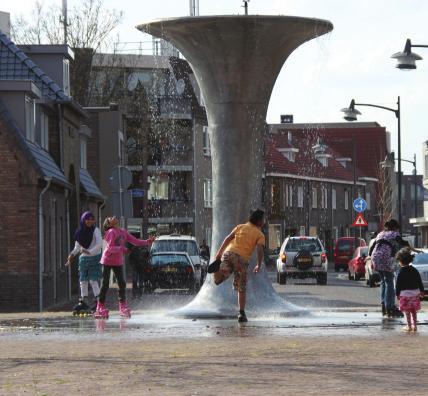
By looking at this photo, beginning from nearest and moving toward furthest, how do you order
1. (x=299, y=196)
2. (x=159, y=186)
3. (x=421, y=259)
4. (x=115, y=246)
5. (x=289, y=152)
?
1. (x=115, y=246)
2. (x=421, y=259)
3. (x=159, y=186)
4. (x=299, y=196)
5. (x=289, y=152)

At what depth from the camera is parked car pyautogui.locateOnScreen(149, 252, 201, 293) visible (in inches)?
1575

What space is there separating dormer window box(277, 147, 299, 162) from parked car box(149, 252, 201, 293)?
207 ft

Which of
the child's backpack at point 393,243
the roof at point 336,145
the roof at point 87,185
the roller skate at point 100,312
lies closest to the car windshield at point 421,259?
the roof at point 87,185

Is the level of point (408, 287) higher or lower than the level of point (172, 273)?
higher

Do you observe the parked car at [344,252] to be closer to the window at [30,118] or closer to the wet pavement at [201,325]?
the window at [30,118]

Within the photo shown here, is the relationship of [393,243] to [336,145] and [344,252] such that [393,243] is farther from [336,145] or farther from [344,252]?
[336,145]

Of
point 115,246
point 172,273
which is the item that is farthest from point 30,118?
point 115,246

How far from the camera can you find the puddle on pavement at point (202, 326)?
1936 cm

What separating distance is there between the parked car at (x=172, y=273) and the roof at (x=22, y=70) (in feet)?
16.6

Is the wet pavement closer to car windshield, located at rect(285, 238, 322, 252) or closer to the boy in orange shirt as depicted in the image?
the boy in orange shirt

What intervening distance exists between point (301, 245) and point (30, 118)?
17337mm

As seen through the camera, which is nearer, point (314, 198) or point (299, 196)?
point (299, 196)

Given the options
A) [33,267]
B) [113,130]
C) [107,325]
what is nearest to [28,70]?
[33,267]

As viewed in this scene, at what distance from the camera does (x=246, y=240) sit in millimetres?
21344
